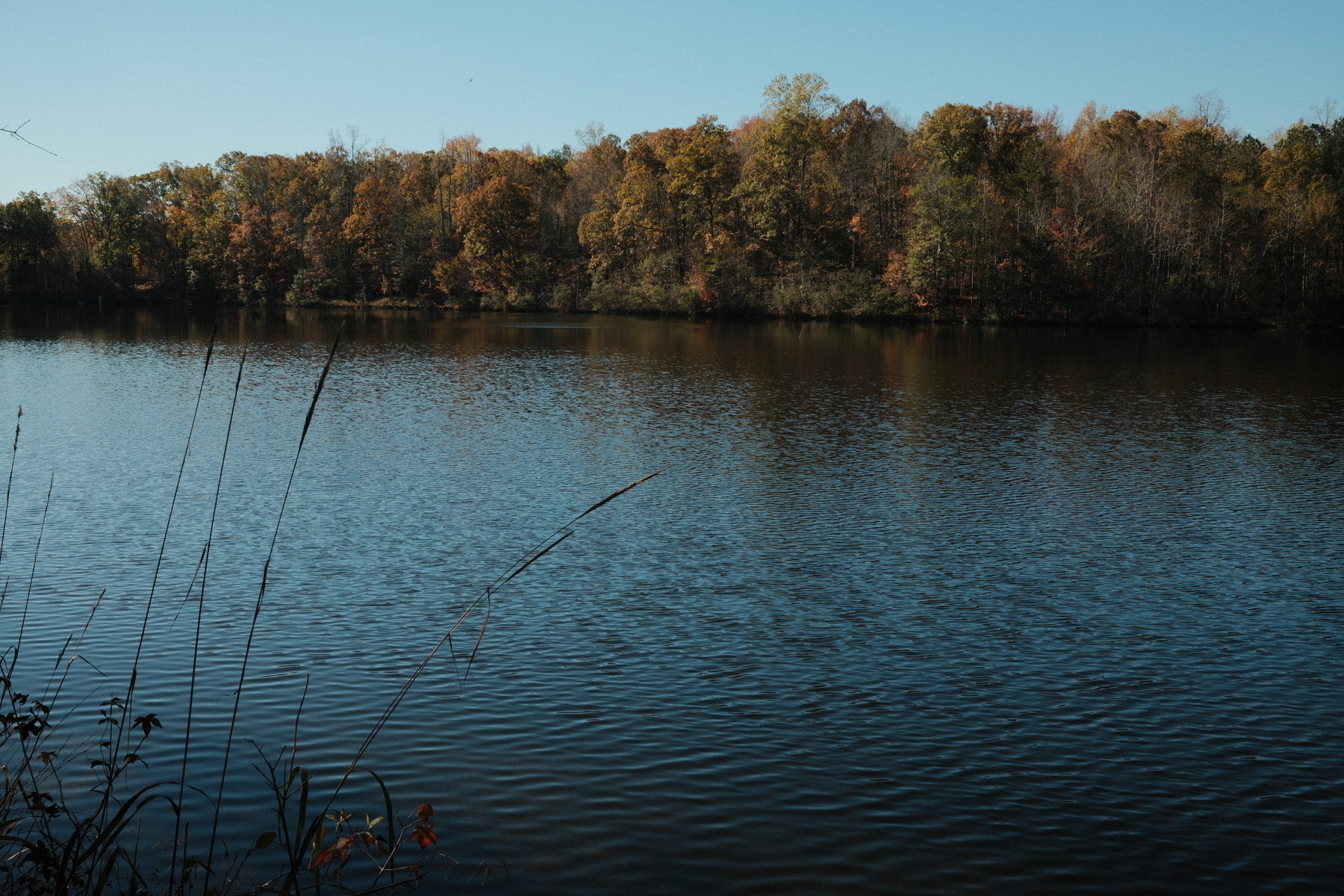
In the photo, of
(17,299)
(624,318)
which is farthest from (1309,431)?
(17,299)

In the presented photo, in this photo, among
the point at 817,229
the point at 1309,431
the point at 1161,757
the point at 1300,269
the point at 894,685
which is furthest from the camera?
the point at 817,229

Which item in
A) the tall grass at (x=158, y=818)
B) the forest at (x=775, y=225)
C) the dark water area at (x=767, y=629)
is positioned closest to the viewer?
the tall grass at (x=158, y=818)

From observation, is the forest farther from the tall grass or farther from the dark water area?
the tall grass

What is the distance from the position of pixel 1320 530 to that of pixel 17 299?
4404 inches

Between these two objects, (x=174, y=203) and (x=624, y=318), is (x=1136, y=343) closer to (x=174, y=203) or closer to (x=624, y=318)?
(x=624, y=318)

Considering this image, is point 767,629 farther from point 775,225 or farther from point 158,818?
point 775,225

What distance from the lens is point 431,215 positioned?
100 m

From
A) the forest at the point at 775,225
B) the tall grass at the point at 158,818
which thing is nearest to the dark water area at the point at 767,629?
the tall grass at the point at 158,818

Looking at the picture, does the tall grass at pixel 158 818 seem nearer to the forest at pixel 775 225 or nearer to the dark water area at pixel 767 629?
the dark water area at pixel 767 629

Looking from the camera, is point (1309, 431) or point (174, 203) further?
point (174, 203)

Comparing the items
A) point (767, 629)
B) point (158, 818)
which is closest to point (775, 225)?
point (767, 629)

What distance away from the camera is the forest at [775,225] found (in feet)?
245

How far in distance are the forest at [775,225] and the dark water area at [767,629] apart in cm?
4661

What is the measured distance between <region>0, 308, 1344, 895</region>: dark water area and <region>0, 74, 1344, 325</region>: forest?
46.6m
